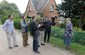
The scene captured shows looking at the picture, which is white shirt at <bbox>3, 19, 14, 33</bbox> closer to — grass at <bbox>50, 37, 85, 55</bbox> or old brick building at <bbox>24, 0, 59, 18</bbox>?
grass at <bbox>50, 37, 85, 55</bbox>

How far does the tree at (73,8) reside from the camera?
40812mm

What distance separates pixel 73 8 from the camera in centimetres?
4141

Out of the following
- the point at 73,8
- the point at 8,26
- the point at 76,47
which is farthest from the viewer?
the point at 73,8

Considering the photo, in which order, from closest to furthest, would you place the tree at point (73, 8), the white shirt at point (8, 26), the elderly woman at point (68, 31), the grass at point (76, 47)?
1. the grass at point (76, 47)
2. the elderly woman at point (68, 31)
3. the white shirt at point (8, 26)
4. the tree at point (73, 8)

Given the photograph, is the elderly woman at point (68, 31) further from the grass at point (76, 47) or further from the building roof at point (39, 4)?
the building roof at point (39, 4)

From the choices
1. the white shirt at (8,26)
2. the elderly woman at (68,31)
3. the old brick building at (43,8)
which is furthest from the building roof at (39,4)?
the elderly woman at (68,31)

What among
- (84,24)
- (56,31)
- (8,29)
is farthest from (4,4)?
(8,29)

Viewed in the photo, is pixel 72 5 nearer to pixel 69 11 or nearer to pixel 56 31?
pixel 69 11

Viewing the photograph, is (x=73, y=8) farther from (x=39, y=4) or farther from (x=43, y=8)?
(x=39, y=4)

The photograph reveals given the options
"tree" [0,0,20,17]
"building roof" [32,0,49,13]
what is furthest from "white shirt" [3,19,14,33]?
"tree" [0,0,20,17]

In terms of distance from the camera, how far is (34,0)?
6162 centimetres

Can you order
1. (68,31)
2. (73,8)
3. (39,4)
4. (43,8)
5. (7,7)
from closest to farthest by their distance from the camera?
(68,31), (73,8), (43,8), (39,4), (7,7)

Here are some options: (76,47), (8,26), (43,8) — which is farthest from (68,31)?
(43,8)

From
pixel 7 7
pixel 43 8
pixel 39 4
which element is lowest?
pixel 43 8
